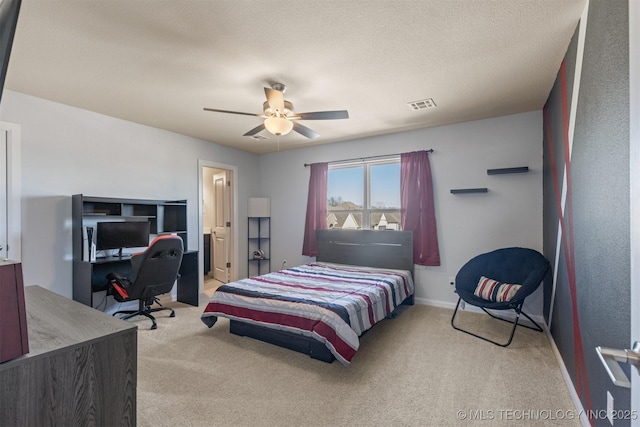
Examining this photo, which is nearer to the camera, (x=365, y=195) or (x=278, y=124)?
(x=278, y=124)

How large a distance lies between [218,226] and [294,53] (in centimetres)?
429

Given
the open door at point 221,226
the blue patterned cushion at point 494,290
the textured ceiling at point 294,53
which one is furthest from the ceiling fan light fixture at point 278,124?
the open door at point 221,226

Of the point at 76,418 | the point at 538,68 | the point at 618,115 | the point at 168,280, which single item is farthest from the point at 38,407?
the point at 538,68

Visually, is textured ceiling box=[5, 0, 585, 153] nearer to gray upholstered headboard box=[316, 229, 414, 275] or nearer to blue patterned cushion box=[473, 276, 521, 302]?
gray upholstered headboard box=[316, 229, 414, 275]

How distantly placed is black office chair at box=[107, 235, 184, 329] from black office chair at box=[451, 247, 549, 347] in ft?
10.5

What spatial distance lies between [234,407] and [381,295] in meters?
1.75

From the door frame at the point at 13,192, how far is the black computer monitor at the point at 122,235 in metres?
0.66

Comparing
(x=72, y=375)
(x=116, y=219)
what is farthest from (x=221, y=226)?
(x=72, y=375)

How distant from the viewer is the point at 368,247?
4594 mm

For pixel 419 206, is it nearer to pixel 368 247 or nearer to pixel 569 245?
pixel 368 247

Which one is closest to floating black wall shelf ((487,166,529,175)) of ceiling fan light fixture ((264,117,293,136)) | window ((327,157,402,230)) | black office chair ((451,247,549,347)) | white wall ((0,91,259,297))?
black office chair ((451,247,549,347))

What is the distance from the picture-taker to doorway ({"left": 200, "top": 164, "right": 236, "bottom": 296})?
5.52 meters

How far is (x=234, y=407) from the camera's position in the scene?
1981 millimetres

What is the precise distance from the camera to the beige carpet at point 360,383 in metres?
1.89
